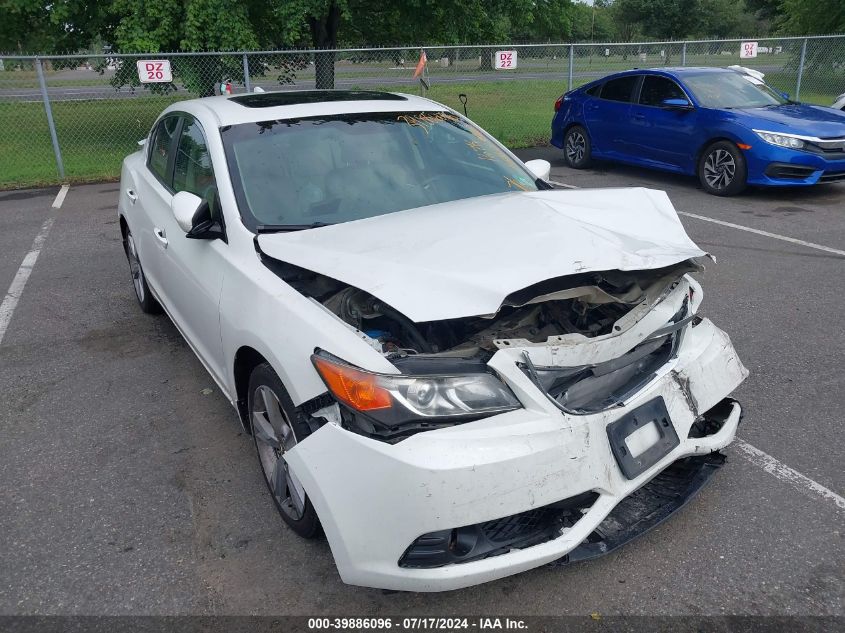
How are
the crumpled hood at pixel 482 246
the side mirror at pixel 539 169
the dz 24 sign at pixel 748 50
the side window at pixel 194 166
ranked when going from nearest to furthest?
the crumpled hood at pixel 482 246 < the side window at pixel 194 166 < the side mirror at pixel 539 169 < the dz 24 sign at pixel 748 50

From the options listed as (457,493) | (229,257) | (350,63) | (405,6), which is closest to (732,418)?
(457,493)

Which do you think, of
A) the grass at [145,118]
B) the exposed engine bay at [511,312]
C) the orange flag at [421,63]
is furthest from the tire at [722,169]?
the exposed engine bay at [511,312]

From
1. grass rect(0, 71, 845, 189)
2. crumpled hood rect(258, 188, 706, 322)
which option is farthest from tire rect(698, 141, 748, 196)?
crumpled hood rect(258, 188, 706, 322)

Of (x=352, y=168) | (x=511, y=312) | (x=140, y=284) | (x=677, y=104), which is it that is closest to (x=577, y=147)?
(x=677, y=104)

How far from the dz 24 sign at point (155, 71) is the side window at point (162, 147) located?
7487mm

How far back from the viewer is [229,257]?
3.33m

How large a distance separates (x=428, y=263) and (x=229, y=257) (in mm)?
1055

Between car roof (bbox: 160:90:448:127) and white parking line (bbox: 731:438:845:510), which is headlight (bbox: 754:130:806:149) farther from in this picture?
white parking line (bbox: 731:438:845:510)

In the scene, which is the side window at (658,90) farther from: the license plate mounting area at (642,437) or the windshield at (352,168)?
the license plate mounting area at (642,437)

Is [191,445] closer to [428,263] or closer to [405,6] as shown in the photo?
[428,263]

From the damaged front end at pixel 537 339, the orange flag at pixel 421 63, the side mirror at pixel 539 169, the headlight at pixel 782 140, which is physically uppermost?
the orange flag at pixel 421 63

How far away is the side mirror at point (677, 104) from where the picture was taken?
372 inches

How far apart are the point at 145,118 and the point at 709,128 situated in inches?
499

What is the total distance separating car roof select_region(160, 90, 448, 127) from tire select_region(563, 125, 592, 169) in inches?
291
